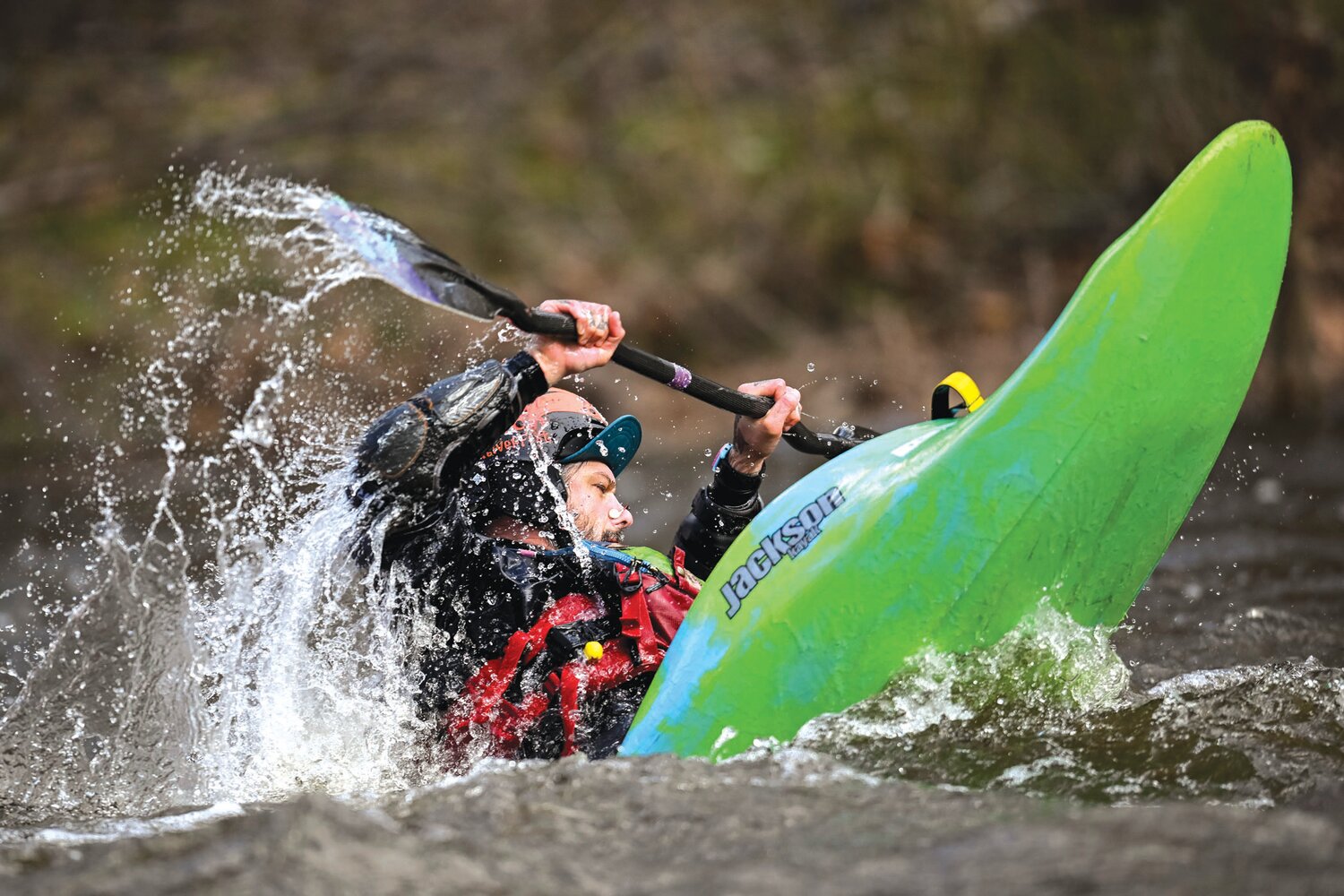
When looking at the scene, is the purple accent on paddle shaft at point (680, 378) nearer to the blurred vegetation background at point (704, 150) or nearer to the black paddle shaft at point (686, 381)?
the black paddle shaft at point (686, 381)

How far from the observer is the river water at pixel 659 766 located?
1973 mm

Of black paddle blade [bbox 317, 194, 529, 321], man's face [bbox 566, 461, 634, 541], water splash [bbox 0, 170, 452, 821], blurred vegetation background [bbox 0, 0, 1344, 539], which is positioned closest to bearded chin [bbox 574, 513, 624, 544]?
man's face [bbox 566, 461, 634, 541]

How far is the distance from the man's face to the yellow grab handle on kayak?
2.63ft

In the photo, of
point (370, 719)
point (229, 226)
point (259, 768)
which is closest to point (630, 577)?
point (370, 719)

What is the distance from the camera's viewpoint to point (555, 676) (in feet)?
10.2

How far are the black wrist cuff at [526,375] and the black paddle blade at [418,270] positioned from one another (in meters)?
0.12

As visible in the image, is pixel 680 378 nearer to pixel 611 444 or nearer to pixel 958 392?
pixel 611 444

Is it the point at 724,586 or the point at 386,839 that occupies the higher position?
the point at 724,586

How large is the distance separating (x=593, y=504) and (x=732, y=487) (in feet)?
1.47

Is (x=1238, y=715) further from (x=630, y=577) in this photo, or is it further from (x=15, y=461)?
(x=15, y=461)

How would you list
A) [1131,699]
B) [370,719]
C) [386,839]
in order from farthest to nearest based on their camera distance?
[370,719]
[1131,699]
[386,839]

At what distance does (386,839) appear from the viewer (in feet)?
6.89

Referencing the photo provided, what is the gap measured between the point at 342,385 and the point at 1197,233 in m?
6.22

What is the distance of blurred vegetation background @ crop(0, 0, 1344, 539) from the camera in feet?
31.8
